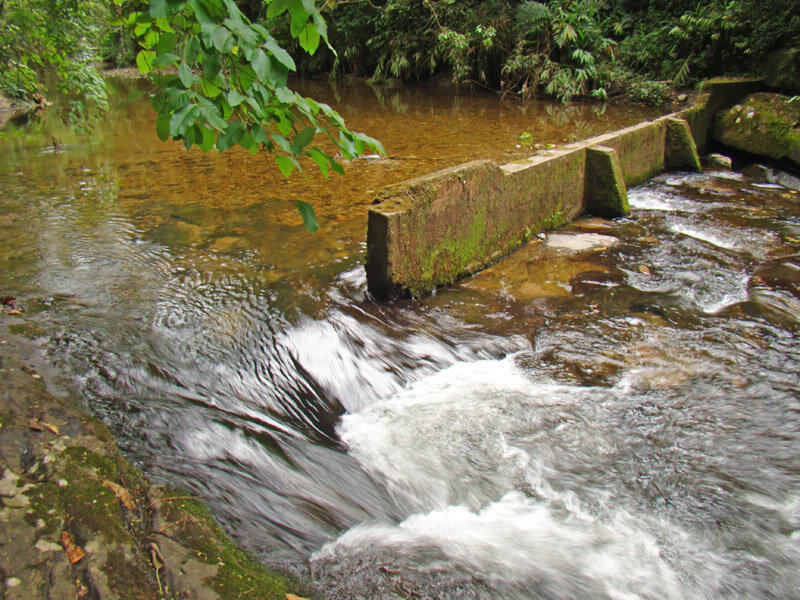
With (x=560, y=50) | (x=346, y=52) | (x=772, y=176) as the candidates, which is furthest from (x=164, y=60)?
(x=346, y=52)

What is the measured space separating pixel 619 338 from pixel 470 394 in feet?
4.30

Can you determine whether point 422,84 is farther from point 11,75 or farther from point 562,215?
point 11,75

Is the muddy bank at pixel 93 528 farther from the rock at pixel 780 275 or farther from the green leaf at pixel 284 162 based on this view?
the rock at pixel 780 275

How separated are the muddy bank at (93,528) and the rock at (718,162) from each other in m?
9.07

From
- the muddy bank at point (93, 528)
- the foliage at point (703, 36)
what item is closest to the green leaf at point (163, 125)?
the muddy bank at point (93, 528)

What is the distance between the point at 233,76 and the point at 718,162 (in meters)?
9.05

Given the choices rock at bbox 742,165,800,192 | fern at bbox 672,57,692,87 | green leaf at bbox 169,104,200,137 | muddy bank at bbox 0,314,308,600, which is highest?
green leaf at bbox 169,104,200,137

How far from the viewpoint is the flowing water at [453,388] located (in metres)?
2.51

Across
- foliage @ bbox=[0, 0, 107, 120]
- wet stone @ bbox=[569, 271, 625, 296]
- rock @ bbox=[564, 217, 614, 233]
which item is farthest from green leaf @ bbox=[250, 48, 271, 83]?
rock @ bbox=[564, 217, 614, 233]

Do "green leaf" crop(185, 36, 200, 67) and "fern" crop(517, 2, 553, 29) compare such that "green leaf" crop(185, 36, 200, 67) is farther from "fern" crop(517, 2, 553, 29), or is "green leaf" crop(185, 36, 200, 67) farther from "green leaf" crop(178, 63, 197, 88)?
"fern" crop(517, 2, 553, 29)

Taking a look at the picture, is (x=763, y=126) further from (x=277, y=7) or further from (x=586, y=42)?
(x=277, y=7)

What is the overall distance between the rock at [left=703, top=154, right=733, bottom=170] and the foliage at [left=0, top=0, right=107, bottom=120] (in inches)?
337

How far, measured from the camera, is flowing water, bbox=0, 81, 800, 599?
8.23 feet

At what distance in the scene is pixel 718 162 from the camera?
8.63 metres
